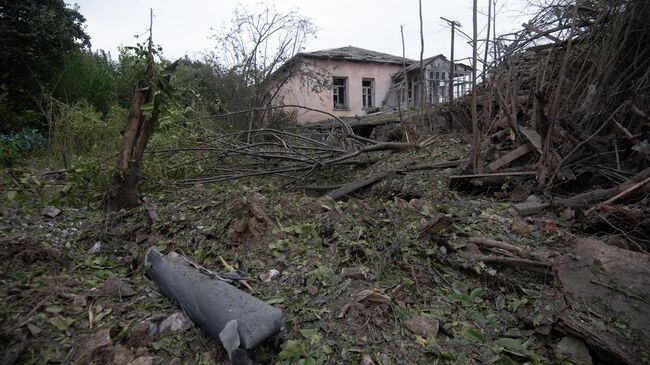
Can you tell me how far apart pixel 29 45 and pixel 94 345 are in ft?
37.7

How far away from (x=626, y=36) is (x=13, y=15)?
513 inches

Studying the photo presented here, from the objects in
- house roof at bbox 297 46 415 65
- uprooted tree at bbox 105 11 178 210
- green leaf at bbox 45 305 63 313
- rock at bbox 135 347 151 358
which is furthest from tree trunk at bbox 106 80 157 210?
house roof at bbox 297 46 415 65

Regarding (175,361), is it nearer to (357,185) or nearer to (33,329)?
(33,329)

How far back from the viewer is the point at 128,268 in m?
2.39

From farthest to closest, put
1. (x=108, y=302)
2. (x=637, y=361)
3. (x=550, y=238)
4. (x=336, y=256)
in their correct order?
(x=550, y=238)
(x=336, y=256)
(x=108, y=302)
(x=637, y=361)

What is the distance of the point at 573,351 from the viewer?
162 cm

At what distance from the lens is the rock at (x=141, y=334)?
1.60 m

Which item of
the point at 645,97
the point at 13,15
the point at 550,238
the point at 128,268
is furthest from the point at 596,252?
the point at 13,15

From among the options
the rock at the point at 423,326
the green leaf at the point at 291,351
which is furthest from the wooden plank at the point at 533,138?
the green leaf at the point at 291,351

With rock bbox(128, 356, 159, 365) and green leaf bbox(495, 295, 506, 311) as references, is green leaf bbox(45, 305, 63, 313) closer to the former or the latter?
rock bbox(128, 356, 159, 365)

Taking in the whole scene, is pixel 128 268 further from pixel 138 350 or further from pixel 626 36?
pixel 626 36

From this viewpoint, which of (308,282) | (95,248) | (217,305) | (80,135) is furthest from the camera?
(80,135)

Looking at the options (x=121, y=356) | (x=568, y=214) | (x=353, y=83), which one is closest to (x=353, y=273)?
(x=121, y=356)

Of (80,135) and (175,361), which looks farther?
(80,135)
